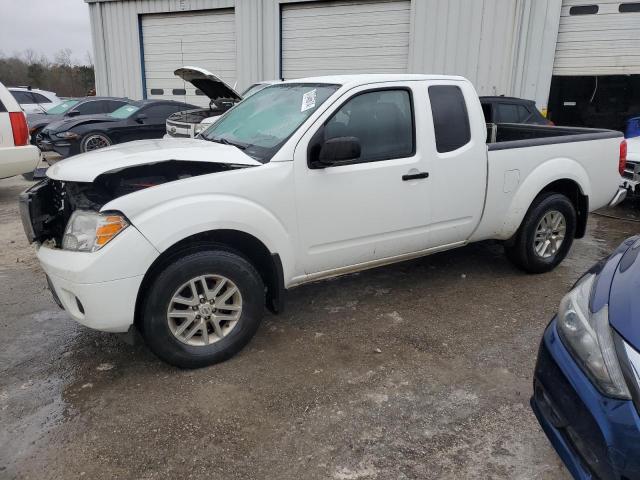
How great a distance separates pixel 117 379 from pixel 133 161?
136 cm

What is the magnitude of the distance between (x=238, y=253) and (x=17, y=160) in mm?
5680

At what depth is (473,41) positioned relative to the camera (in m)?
10.9

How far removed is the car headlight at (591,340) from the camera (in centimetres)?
181

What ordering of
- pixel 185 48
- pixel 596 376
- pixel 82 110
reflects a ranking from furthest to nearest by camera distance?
pixel 185 48
pixel 82 110
pixel 596 376

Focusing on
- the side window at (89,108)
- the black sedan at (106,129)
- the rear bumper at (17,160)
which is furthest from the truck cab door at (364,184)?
the side window at (89,108)

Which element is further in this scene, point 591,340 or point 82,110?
point 82,110

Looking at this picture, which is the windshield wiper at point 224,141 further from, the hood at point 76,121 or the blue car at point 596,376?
the hood at point 76,121

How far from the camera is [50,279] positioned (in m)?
3.10

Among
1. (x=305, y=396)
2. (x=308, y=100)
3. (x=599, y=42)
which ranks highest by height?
(x=599, y=42)

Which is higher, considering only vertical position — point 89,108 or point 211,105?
point 211,105

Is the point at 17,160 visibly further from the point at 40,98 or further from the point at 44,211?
the point at 40,98

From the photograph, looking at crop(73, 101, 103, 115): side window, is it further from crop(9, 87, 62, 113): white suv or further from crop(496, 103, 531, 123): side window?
crop(496, 103, 531, 123): side window

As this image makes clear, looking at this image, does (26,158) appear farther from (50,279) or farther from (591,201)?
(591,201)

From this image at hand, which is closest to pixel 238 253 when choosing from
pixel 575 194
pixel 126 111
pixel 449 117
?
pixel 449 117
